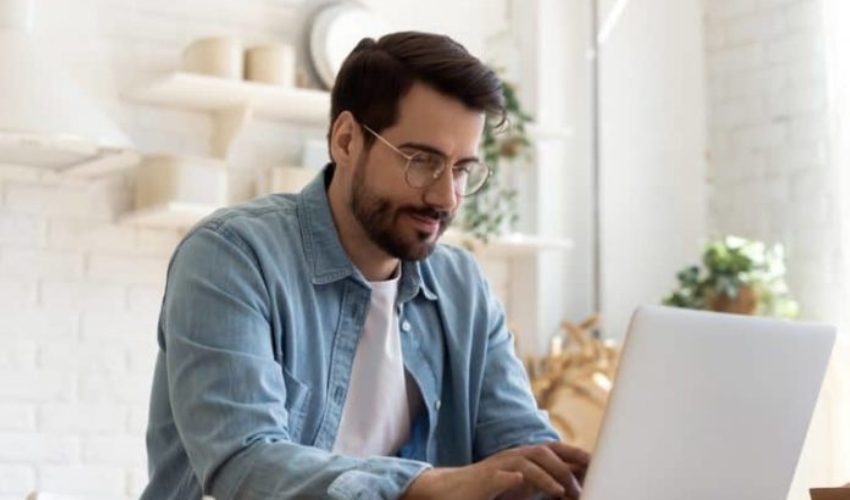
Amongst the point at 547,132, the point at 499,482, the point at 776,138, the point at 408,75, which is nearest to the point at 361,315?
the point at 408,75

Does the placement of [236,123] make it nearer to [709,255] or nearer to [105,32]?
[105,32]

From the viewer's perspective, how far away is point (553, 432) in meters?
2.02

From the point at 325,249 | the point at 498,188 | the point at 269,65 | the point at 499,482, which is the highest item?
the point at 269,65

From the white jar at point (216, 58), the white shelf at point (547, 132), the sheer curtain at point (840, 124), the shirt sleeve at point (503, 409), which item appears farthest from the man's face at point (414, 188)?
the white shelf at point (547, 132)

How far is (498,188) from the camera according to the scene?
4.22m

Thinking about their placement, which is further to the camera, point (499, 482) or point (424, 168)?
point (424, 168)

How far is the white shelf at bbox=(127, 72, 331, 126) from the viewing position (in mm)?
3514

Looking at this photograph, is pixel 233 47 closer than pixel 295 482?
No

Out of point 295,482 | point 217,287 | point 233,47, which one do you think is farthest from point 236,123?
point 295,482

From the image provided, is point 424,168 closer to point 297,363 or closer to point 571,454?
point 297,363

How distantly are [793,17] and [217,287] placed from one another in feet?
9.46

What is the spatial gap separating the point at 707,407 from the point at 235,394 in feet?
1.76

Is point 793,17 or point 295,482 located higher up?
point 793,17

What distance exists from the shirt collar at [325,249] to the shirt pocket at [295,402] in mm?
141
